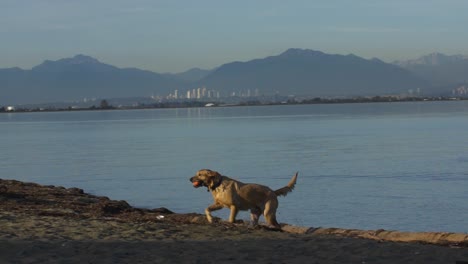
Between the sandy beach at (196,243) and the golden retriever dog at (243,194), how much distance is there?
0.94 ft

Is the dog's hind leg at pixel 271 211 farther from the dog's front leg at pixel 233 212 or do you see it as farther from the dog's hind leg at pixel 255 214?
the dog's front leg at pixel 233 212

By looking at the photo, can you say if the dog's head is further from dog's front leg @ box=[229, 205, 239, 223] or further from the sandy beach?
the sandy beach

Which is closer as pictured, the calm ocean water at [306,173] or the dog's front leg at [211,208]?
the dog's front leg at [211,208]

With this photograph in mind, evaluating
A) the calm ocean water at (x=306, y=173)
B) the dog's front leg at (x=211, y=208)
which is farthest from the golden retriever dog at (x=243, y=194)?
the calm ocean water at (x=306, y=173)

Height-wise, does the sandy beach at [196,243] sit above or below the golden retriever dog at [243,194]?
below

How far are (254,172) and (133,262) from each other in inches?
810

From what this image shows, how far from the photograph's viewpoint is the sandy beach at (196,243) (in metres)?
Result: 9.48

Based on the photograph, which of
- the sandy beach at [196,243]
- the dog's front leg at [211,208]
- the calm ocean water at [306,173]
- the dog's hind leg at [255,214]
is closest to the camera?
the sandy beach at [196,243]

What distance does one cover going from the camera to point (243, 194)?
12.0 meters

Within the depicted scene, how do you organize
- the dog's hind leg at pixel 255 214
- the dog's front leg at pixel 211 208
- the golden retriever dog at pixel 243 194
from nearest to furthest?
the golden retriever dog at pixel 243 194, the dog's hind leg at pixel 255 214, the dog's front leg at pixel 211 208

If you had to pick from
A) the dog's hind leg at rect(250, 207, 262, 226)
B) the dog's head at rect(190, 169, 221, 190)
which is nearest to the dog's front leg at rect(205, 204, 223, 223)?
the dog's head at rect(190, 169, 221, 190)

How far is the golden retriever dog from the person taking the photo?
12.0 meters

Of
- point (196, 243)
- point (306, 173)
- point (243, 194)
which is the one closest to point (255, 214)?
point (243, 194)

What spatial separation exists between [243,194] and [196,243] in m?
1.71
